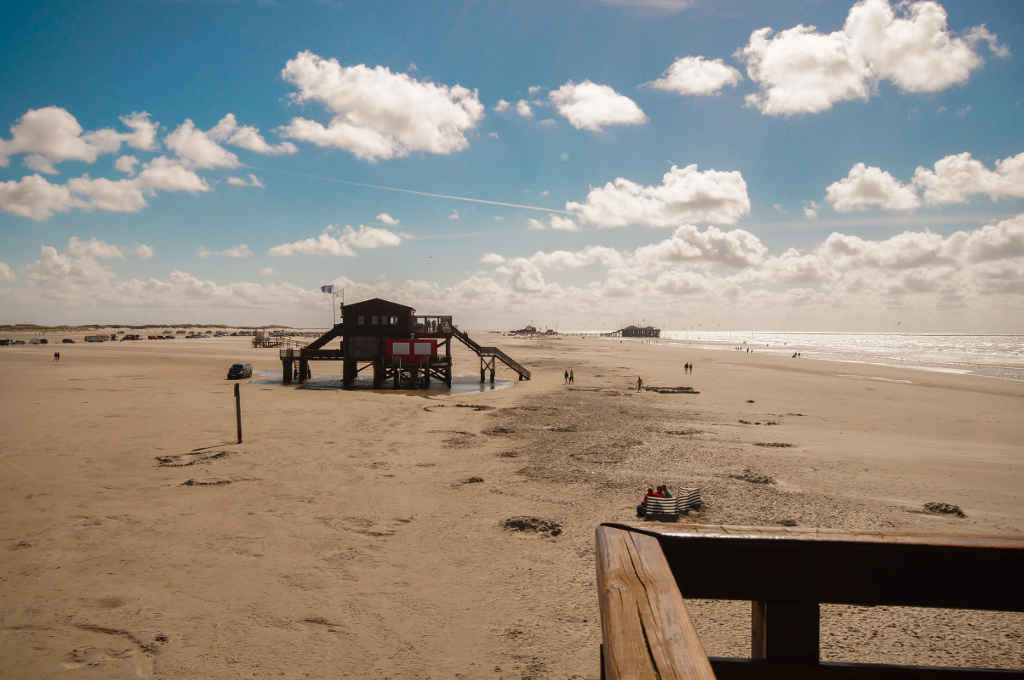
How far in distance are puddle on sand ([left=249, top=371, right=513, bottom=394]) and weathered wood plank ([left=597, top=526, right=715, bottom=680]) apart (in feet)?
127

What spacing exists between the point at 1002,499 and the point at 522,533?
13.5m

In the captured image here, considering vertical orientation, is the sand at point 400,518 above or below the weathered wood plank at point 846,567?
below

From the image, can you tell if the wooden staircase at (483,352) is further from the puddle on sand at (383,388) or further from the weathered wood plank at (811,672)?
the weathered wood plank at (811,672)

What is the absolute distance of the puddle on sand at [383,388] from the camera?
41781mm

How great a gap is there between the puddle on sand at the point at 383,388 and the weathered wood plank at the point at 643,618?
127 feet

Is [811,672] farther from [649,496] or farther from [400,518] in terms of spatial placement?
[400,518]

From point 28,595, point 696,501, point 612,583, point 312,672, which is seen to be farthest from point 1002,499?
point 28,595

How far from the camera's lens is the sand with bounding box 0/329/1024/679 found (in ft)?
26.7

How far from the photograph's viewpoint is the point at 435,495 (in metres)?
14.9

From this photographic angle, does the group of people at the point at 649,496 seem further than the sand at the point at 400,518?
Yes

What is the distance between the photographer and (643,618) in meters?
1.49

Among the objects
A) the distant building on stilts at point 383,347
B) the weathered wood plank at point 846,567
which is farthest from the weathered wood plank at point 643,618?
the distant building on stilts at point 383,347

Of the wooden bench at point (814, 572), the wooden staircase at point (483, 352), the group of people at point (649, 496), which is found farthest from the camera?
the wooden staircase at point (483, 352)

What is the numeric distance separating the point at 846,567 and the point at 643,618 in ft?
2.96
